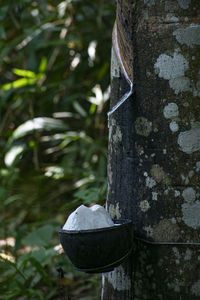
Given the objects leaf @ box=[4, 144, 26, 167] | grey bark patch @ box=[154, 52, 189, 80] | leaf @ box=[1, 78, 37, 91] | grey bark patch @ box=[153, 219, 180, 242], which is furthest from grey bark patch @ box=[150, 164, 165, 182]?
Result: leaf @ box=[1, 78, 37, 91]

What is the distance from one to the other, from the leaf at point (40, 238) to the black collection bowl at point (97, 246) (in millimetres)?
1149

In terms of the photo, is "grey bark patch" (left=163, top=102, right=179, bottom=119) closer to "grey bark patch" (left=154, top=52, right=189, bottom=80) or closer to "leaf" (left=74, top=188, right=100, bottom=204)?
"grey bark patch" (left=154, top=52, right=189, bottom=80)

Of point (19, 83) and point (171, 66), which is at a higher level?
point (171, 66)

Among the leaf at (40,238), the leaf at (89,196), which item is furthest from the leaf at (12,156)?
Result: the leaf at (89,196)

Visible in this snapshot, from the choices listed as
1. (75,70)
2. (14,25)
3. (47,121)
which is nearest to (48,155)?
(47,121)

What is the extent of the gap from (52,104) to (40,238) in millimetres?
1769

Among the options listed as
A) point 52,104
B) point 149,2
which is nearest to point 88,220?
point 149,2

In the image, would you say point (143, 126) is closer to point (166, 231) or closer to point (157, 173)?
point (157, 173)

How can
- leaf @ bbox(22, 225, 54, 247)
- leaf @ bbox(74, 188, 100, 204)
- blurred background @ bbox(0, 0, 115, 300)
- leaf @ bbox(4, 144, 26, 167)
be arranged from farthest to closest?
1. blurred background @ bbox(0, 0, 115, 300)
2. leaf @ bbox(4, 144, 26, 167)
3. leaf @ bbox(22, 225, 54, 247)
4. leaf @ bbox(74, 188, 100, 204)

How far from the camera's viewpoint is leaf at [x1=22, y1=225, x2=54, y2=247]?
230cm

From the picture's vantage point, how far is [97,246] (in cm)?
113

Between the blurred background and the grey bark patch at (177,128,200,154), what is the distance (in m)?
1.63

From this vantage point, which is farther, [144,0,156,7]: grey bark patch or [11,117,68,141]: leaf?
[11,117,68,141]: leaf

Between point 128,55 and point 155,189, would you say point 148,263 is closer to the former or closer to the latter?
point 155,189
